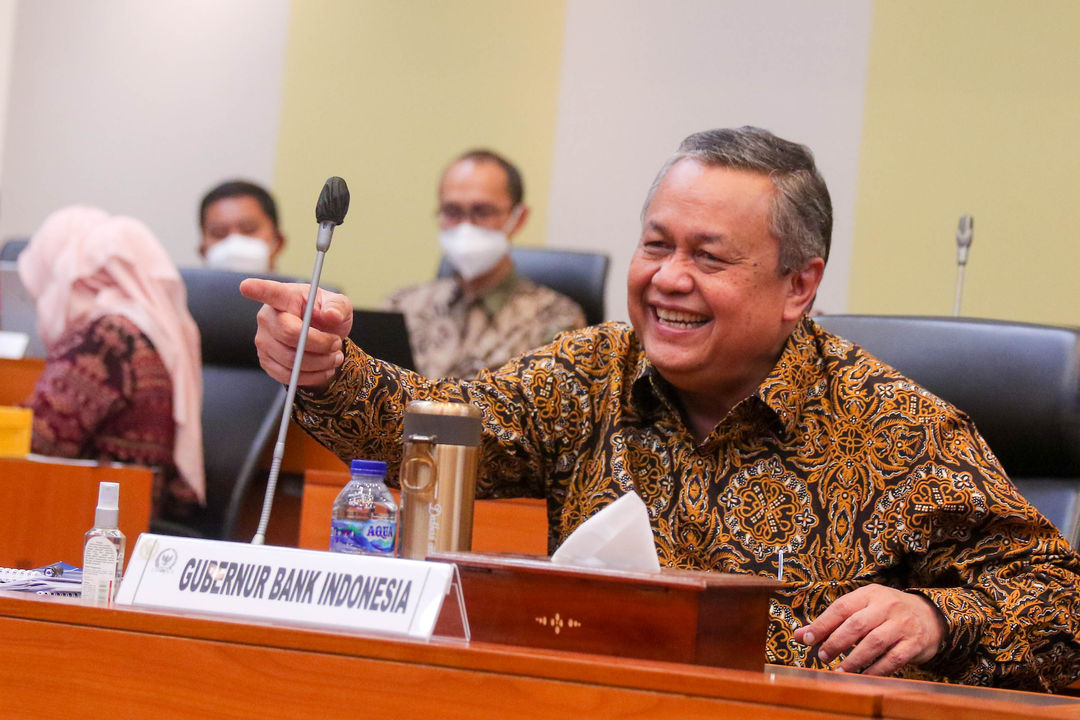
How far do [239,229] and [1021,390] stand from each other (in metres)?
3.08

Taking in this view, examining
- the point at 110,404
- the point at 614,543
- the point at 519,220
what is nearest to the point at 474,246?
the point at 519,220

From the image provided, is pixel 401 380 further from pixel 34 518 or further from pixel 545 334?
pixel 545 334

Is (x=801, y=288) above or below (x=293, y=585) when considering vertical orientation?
above

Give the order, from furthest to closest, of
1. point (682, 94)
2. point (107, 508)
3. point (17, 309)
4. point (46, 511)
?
point (682, 94)
point (17, 309)
point (46, 511)
point (107, 508)

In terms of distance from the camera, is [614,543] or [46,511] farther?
[46,511]

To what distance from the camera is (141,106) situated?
16.4ft

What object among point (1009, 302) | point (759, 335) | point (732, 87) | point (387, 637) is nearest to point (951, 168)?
point (1009, 302)

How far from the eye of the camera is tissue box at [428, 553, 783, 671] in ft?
2.88

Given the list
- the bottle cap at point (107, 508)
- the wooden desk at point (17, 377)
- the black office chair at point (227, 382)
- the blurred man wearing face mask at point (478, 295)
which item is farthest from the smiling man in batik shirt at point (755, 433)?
the blurred man wearing face mask at point (478, 295)

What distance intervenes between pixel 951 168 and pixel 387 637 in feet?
12.3

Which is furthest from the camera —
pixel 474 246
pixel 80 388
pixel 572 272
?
pixel 474 246

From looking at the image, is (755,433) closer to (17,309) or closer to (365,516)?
(365,516)

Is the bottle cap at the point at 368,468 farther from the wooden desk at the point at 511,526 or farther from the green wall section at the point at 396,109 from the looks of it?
the green wall section at the point at 396,109

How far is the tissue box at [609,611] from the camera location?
879 mm
